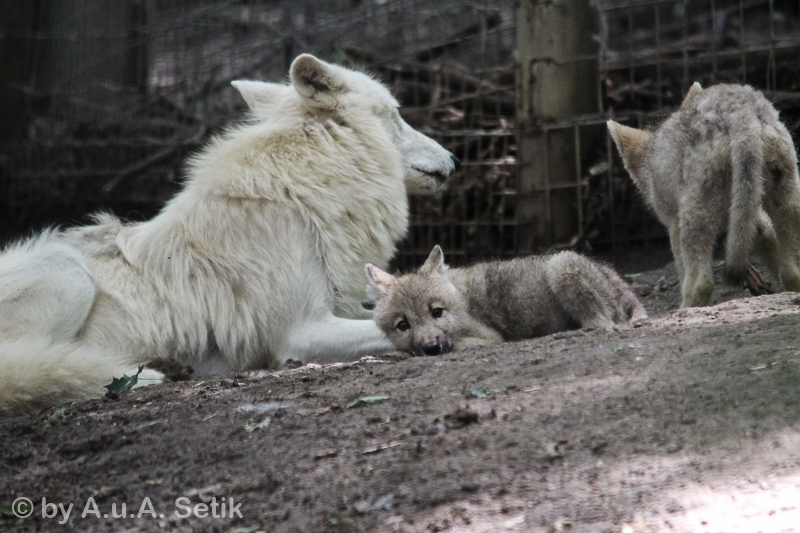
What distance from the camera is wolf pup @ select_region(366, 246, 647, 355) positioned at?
478 centimetres

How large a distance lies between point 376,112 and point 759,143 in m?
2.45

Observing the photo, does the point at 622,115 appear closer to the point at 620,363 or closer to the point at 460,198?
the point at 460,198

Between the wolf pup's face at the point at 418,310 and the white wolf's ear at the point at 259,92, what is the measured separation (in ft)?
4.86

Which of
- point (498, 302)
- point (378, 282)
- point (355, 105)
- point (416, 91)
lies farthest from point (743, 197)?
point (416, 91)

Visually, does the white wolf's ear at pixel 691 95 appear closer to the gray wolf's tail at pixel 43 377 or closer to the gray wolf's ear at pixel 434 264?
the gray wolf's ear at pixel 434 264

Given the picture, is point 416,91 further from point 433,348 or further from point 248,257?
point 433,348

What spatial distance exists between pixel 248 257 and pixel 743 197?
279 centimetres

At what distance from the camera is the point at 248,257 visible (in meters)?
5.05

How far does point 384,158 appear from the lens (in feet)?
18.0

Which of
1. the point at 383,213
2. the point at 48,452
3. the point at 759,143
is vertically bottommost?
the point at 48,452

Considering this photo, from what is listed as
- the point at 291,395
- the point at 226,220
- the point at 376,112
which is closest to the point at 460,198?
the point at 376,112

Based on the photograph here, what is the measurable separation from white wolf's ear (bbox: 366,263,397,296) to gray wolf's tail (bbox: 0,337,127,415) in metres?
1.63

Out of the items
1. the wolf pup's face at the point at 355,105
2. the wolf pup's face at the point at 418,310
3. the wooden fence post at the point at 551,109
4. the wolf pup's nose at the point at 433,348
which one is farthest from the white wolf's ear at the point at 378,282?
the wooden fence post at the point at 551,109

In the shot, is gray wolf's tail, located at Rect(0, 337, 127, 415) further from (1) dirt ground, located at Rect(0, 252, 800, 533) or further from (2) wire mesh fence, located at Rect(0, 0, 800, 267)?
(2) wire mesh fence, located at Rect(0, 0, 800, 267)
